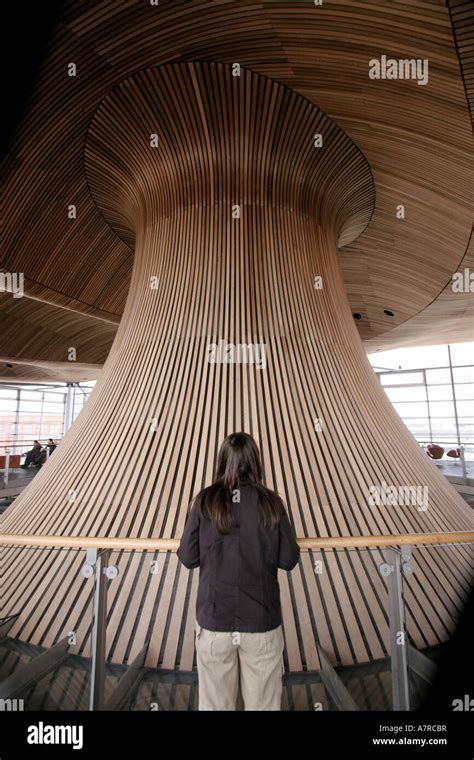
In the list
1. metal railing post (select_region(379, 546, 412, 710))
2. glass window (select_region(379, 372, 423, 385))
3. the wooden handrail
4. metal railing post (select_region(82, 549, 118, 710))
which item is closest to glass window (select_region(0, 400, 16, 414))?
glass window (select_region(379, 372, 423, 385))

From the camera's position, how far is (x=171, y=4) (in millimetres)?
3404

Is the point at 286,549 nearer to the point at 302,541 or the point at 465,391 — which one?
the point at 302,541

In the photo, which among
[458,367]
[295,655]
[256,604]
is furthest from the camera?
[458,367]

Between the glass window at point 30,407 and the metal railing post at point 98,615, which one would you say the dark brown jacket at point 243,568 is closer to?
the metal railing post at point 98,615

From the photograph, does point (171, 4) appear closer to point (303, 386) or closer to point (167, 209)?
point (167, 209)

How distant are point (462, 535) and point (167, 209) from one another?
4138 mm

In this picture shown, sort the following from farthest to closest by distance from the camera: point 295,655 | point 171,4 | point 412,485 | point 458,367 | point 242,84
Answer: point 458,367, point 242,84, point 412,485, point 171,4, point 295,655

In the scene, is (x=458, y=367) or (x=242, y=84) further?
(x=458, y=367)

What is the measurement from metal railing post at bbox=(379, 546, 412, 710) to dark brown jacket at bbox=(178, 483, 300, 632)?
1.94 feet

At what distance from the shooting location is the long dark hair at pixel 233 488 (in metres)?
1.64

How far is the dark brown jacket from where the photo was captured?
1.61 m

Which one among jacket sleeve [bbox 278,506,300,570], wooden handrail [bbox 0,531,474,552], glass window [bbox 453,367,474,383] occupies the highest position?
glass window [bbox 453,367,474,383]

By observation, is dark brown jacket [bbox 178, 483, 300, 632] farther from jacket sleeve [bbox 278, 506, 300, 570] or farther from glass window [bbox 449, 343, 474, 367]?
glass window [bbox 449, 343, 474, 367]
